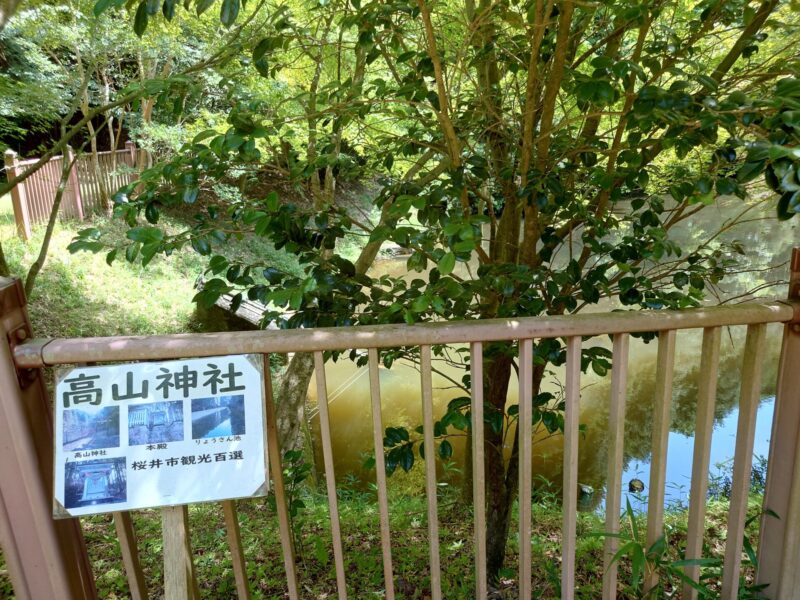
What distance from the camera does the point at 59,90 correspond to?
814cm

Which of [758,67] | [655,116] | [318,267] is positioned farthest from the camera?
[758,67]

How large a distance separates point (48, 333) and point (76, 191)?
3.60 metres

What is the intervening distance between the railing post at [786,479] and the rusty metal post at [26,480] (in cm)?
186

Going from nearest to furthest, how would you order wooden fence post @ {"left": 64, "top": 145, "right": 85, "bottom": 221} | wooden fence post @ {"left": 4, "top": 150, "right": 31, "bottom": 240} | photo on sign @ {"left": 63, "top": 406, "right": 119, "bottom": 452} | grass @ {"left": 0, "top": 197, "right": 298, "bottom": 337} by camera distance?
photo on sign @ {"left": 63, "top": 406, "right": 119, "bottom": 452}, grass @ {"left": 0, "top": 197, "right": 298, "bottom": 337}, wooden fence post @ {"left": 4, "top": 150, "right": 31, "bottom": 240}, wooden fence post @ {"left": 64, "top": 145, "right": 85, "bottom": 221}

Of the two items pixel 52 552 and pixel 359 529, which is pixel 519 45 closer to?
pixel 52 552

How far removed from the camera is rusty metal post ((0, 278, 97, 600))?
3.92 feet

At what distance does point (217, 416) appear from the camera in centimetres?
123

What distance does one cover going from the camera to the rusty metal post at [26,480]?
3.92ft

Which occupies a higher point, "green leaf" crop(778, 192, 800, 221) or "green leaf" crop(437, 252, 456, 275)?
"green leaf" crop(778, 192, 800, 221)

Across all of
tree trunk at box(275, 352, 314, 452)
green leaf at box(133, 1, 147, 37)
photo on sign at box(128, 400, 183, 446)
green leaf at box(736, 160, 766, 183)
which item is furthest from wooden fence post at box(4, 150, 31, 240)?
green leaf at box(736, 160, 766, 183)

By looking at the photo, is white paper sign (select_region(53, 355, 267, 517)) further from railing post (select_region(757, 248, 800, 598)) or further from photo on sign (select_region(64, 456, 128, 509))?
railing post (select_region(757, 248, 800, 598))

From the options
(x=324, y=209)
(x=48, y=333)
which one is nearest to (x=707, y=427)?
(x=324, y=209)

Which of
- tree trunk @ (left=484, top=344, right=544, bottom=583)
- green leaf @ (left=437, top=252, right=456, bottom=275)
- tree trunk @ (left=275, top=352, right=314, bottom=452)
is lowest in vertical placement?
tree trunk @ (left=275, top=352, right=314, bottom=452)

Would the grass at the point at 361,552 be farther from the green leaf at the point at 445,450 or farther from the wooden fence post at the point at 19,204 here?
the wooden fence post at the point at 19,204
